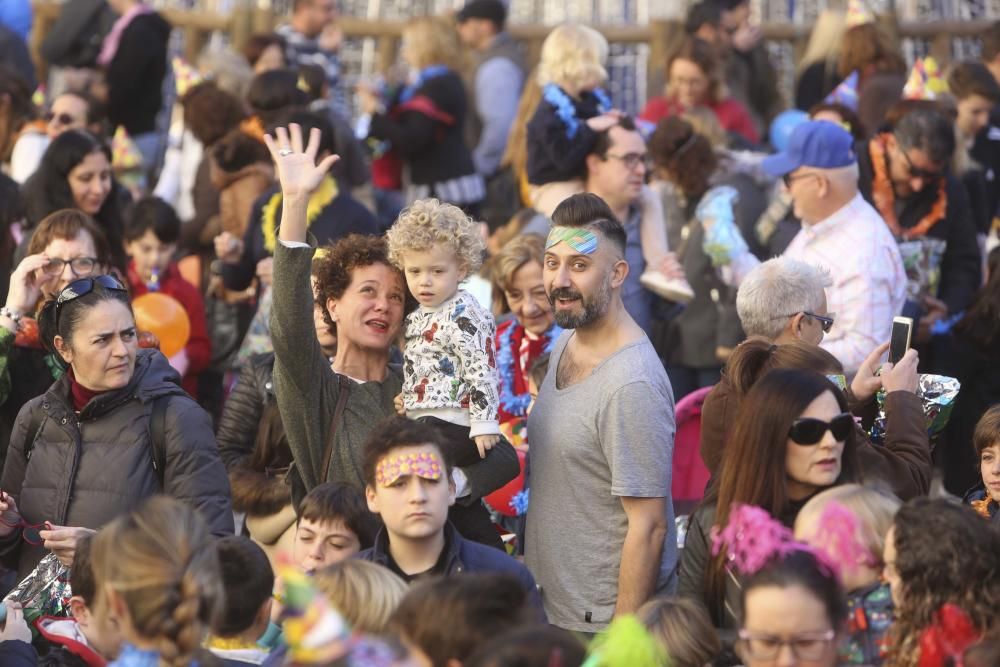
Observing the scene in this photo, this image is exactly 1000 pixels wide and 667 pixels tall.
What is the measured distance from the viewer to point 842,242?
7.73 meters

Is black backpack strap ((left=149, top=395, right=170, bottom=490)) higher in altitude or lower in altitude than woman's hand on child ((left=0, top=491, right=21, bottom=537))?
higher

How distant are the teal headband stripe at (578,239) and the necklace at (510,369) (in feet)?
4.20

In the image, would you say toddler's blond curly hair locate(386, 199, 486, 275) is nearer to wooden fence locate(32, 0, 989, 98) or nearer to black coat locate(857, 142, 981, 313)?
black coat locate(857, 142, 981, 313)

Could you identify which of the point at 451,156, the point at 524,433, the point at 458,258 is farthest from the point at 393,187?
the point at 458,258

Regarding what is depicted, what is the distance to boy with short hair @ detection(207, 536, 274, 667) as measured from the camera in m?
5.39

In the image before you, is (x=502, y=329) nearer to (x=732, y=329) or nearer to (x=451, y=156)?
(x=732, y=329)

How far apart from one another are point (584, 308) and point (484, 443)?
23.7 inches

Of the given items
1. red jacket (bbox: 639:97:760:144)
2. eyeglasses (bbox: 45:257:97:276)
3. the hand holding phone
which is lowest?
the hand holding phone

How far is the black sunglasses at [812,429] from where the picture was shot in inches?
217

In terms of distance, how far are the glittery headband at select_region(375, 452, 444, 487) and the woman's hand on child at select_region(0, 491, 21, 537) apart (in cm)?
151

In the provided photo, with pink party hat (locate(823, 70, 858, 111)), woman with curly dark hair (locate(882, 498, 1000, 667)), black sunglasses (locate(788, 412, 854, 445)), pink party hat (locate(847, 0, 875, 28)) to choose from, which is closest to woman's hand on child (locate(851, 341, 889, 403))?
black sunglasses (locate(788, 412, 854, 445))

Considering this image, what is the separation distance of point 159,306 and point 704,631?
4156mm

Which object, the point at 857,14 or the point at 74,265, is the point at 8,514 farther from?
the point at 857,14

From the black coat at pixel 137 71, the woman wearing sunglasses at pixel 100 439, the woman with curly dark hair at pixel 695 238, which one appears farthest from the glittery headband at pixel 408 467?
the black coat at pixel 137 71
